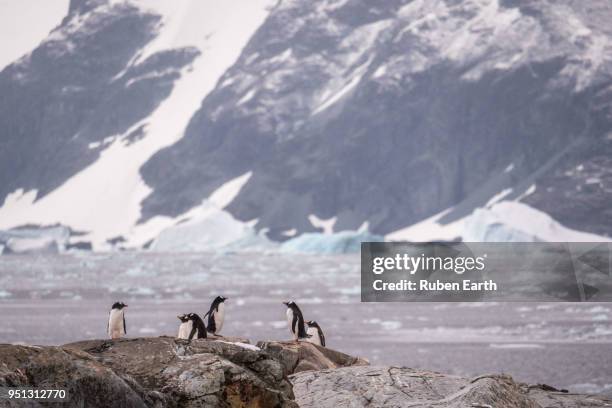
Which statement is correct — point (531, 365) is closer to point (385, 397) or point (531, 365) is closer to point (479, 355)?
Result: point (479, 355)

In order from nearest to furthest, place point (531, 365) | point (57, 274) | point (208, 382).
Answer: point (208, 382)
point (531, 365)
point (57, 274)

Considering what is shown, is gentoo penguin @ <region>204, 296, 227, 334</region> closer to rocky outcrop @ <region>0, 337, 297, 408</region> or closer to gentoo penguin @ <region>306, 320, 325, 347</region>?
gentoo penguin @ <region>306, 320, 325, 347</region>

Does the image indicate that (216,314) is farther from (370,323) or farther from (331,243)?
(331,243)

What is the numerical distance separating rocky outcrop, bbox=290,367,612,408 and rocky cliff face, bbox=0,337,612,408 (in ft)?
0.04

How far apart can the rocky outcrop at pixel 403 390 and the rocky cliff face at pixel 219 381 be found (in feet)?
0.04

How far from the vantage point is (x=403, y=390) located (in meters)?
14.7

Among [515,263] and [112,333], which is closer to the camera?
[112,333]

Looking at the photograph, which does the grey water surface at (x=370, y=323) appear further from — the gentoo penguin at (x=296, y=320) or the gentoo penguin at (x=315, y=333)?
the gentoo penguin at (x=296, y=320)

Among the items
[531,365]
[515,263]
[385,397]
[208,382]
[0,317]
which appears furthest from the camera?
[515,263]

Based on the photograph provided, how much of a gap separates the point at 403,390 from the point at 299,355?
288 cm

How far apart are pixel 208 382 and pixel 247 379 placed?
47 centimetres

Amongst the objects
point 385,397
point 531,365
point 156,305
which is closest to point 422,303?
point 156,305

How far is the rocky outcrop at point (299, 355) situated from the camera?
17.0 meters

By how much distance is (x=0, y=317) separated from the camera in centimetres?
6612
